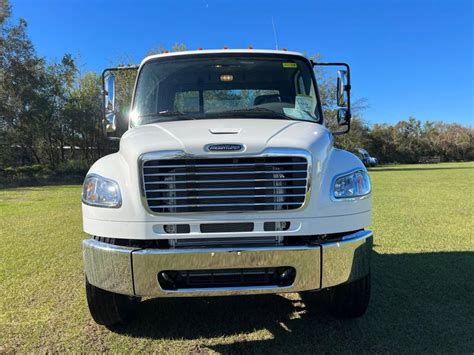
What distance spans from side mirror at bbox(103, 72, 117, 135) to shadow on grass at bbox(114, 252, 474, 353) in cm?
190

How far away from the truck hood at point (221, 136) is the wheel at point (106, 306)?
1144 mm

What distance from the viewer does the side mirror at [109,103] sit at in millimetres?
4676

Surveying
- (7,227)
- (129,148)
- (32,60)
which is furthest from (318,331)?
(32,60)

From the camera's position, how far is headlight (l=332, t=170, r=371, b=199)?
3246 millimetres

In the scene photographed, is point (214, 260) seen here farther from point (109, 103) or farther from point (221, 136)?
point (109, 103)

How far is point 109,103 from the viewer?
4734 mm

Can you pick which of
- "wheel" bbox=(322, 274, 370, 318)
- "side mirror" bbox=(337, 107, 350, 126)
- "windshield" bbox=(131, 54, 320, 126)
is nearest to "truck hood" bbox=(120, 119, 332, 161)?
"windshield" bbox=(131, 54, 320, 126)

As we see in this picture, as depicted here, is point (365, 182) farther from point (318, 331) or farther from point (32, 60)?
point (32, 60)

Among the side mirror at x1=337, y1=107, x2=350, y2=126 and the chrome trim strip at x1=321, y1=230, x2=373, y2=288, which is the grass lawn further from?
the side mirror at x1=337, y1=107, x2=350, y2=126

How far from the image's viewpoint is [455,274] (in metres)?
5.16

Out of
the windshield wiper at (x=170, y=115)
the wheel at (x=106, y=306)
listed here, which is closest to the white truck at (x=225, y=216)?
the wheel at (x=106, y=306)

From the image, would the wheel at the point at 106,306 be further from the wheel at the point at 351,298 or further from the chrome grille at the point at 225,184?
the wheel at the point at 351,298

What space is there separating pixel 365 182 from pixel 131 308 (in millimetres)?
2307

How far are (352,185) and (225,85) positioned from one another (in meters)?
1.88
